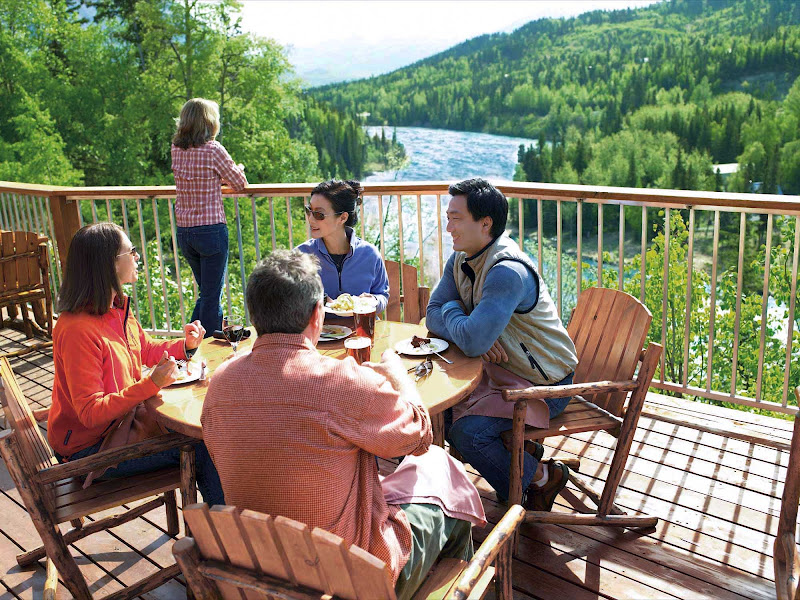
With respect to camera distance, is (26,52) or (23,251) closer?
(23,251)

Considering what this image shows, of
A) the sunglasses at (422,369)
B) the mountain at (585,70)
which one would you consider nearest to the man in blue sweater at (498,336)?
the sunglasses at (422,369)

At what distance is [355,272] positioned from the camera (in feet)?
10.8

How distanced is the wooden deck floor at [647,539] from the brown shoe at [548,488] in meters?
0.10

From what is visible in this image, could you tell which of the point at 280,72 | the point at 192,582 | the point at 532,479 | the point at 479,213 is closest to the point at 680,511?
the point at 532,479

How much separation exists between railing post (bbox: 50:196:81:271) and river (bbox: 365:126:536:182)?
1354 inches

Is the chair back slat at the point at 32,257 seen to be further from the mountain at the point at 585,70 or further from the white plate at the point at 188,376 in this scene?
the mountain at the point at 585,70

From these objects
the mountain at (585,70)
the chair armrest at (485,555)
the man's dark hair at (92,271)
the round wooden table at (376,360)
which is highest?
the mountain at (585,70)

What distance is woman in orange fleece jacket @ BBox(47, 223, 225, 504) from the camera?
2.18 metres

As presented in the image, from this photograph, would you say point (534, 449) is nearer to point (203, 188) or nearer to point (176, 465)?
point (176, 465)

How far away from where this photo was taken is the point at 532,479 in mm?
2668

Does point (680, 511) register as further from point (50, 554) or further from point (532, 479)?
point (50, 554)

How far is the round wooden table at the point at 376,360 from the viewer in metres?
2.12

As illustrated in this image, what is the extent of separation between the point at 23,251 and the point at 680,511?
4.57m

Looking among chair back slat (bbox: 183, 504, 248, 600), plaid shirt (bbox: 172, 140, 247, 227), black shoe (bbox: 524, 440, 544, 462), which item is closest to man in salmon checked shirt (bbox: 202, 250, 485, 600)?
chair back slat (bbox: 183, 504, 248, 600)
